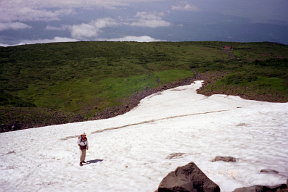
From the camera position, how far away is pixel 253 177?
43.6ft

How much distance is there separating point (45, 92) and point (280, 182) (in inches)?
3209

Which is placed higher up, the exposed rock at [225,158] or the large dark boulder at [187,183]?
the large dark boulder at [187,183]

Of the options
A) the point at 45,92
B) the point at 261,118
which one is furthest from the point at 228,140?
the point at 45,92

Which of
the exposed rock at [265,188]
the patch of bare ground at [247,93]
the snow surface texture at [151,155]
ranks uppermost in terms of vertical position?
the patch of bare ground at [247,93]

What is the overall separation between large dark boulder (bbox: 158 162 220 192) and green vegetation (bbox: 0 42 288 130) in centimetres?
3584

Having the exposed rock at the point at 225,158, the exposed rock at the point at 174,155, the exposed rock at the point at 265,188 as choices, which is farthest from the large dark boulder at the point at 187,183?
the exposed rock at the point at 174,155

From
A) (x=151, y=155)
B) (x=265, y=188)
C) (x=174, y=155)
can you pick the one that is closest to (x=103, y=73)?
(x=151, y=155)

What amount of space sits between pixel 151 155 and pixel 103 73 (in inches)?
3398

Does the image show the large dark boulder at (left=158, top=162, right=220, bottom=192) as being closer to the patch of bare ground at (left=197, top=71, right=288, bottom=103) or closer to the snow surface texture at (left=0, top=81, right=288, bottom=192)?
the snow surface texture at (left=0, top=81, right=288, bottom=192)

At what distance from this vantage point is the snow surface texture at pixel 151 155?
14969mm

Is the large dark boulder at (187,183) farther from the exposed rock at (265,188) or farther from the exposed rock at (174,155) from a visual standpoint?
the exposed rock at (174,155)

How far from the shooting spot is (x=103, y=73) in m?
103

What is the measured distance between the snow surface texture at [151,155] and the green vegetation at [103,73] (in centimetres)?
2018

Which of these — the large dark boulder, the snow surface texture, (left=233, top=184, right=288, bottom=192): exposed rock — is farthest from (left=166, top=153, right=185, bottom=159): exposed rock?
(left=233, top=184, right=288, bottom=192): exposed rock
